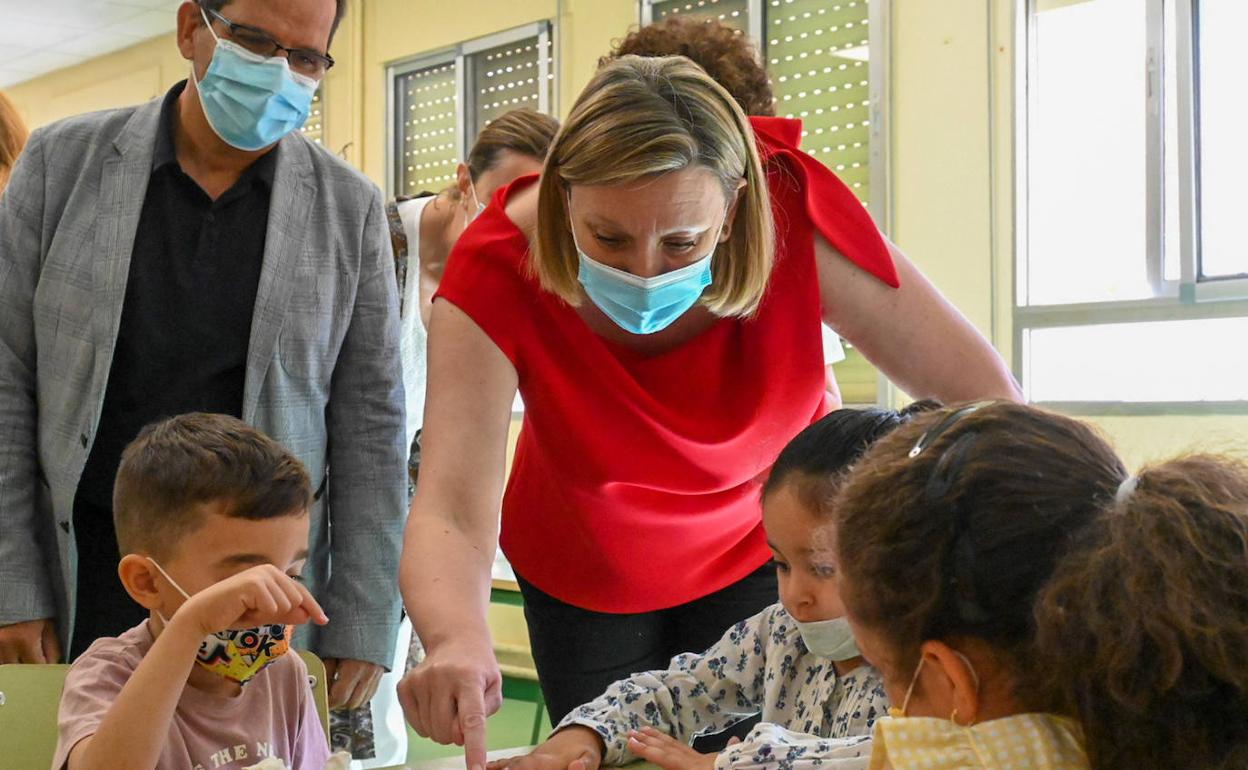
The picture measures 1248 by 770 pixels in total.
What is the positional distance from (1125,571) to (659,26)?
1.19 meters

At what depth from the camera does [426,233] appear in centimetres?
324

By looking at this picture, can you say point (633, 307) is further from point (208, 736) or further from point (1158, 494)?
point (1158, 494)

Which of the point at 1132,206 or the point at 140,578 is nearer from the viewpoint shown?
the point at 140,578

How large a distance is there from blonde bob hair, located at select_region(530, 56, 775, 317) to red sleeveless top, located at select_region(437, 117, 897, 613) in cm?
6

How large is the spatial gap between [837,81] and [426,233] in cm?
211

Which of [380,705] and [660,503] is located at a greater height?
[660,503]

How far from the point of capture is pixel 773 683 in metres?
1.59

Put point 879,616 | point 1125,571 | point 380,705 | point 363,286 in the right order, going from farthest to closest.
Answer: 1. point 380,705
2. point 363,286
3. point 879,616
4. point 1125,571

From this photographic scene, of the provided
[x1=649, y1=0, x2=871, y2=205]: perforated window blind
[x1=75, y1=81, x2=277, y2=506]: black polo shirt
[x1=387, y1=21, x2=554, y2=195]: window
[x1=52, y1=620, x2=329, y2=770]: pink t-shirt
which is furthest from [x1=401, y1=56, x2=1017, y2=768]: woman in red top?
[x1=387, y1=21, x2=554, y2=195]: window

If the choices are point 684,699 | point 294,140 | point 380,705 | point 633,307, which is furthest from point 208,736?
point 380,705

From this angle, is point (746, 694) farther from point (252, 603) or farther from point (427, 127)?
point (427, 127)

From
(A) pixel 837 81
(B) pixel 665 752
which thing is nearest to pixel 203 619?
(B) pixel 665 752

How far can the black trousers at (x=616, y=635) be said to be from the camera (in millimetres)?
1718

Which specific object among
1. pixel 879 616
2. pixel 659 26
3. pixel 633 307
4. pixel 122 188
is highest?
pixel 659 26
